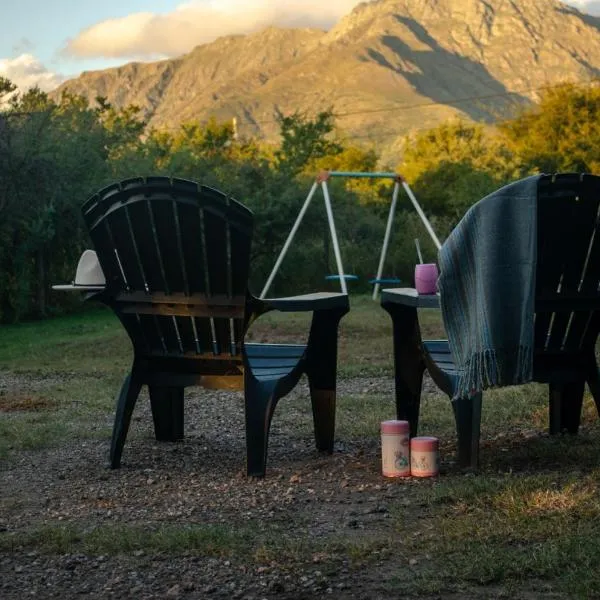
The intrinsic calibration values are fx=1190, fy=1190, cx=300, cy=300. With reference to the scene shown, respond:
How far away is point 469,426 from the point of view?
4.79m

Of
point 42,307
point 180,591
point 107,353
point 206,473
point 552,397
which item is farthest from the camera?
point 42,307

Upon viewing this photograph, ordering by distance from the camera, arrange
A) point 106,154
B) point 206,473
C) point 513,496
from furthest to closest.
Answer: point 106,154, point 206,473, point 513,496

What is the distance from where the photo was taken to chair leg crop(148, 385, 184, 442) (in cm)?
594

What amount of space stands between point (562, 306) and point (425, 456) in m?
0.82

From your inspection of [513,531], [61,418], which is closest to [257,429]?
[513,531]

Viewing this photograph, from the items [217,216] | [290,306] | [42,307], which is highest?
[217,216]

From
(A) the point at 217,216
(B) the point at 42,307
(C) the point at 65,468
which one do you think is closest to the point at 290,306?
(A) the point at 217,216

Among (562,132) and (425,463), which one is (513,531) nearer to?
(425,463)

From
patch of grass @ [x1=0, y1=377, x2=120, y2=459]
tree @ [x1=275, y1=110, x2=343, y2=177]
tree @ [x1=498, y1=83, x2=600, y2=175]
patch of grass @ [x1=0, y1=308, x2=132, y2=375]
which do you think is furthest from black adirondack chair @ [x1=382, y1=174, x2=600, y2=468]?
tree @ [x1=498, y1=83, x2=600, y2=175]

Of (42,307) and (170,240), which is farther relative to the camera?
(42,307)

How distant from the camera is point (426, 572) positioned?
10.8ft

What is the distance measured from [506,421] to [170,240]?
2.20 meters

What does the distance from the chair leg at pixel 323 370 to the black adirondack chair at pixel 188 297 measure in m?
0.02

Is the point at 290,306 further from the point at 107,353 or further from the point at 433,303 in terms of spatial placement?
the point at 107,353
